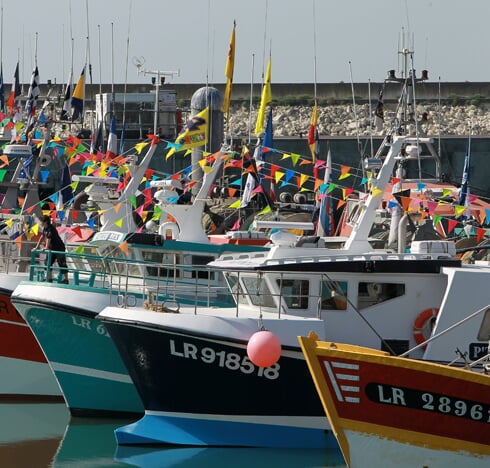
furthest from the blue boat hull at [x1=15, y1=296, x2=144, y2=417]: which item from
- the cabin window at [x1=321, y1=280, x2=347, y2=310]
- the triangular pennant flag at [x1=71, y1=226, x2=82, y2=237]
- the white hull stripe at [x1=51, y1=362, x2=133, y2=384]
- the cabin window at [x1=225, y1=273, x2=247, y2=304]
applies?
the triangular pennant flag at [x1=71, y1=226, x2=82, y2=237]

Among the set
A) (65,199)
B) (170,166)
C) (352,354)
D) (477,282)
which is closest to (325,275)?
(477,282)

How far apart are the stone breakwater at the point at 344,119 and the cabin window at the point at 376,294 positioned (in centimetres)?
3582

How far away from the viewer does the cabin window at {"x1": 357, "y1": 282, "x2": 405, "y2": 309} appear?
52.2 ft

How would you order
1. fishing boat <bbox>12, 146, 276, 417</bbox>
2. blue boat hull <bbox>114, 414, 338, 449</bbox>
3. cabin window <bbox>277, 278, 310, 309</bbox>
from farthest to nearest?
fishing boat <bbox>12, 146, 276, 417</bbox> < cabin window <bbox>277, 278, 310, 309</bbox> < blue boat hull <bbox>114, 414, 338, 449</bbox>

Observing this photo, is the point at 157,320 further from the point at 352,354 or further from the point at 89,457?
the point at 352,354

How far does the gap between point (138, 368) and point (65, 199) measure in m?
10.2

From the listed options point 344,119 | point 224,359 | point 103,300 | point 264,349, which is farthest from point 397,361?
point 344,119

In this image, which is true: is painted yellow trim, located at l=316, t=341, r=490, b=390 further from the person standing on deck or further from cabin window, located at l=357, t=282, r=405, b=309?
the person standing on deck

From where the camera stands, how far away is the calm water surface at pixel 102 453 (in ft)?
50.4

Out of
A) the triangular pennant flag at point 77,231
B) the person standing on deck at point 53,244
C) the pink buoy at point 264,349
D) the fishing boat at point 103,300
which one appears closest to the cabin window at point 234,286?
A: the fishing boat at point 103,300

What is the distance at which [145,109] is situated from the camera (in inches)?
1576

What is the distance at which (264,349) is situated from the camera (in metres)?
14.4

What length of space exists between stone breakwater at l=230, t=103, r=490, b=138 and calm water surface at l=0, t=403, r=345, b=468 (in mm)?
34915

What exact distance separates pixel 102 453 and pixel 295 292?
289cm
